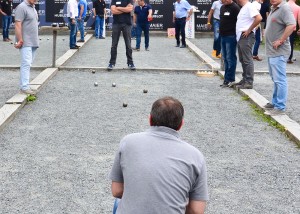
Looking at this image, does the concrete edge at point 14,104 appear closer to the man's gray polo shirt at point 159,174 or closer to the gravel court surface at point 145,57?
the gravel court surface at point 145,57

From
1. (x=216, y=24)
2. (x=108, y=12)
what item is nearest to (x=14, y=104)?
(x=216, y=24)

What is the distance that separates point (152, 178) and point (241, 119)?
20.2 feet

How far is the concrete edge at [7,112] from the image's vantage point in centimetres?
847

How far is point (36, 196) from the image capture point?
5.58m

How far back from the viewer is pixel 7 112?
9.04m

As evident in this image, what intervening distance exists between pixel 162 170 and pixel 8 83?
381 inches

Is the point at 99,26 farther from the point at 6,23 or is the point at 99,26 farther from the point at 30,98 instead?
the point at 30,98

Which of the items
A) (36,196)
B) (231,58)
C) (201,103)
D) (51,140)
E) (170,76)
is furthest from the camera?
(170,76)

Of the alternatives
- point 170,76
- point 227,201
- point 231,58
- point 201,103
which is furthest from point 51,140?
point 170,76

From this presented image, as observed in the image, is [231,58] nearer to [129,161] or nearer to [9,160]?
[9,160]

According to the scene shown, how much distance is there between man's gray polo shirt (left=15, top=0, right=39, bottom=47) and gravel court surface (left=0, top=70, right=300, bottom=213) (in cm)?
106

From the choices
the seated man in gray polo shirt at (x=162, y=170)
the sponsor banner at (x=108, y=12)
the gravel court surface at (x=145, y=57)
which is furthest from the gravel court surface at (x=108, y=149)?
the sponsor banner at (x=108, y=12)

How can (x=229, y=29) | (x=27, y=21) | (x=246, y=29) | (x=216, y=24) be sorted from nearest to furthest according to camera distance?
(x=27, y=21) → (x=246, y=29) → (x=229, y=29) → (x=216, y=24)

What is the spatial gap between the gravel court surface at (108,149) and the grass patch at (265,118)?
11cm
